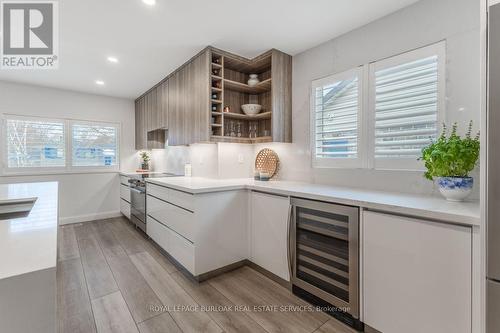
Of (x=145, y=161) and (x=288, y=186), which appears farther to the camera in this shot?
(x=145, y=161)

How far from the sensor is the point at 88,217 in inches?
172

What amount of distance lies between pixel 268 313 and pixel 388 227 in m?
1.09

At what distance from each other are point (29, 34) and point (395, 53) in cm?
336

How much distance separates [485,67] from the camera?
3.23ft

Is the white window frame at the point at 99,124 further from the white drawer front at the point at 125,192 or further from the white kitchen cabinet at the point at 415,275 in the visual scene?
the white kitchen cabinet at the point at 415,275

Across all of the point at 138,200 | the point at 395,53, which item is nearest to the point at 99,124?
the point at 138,200

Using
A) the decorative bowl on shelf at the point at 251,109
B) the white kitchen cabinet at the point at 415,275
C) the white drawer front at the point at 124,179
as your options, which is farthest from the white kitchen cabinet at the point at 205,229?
the white drawer front at the point at 124,179

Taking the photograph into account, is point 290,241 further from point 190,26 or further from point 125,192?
point 125,192

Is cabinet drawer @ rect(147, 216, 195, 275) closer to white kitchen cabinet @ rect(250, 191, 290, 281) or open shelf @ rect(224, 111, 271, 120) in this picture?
white kitchen cabinet @ rect(250, 191, 290, 281)

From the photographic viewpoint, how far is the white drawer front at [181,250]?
2225 mm

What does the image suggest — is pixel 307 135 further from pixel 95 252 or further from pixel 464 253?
pixel 95 252

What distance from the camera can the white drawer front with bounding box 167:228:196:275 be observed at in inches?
87.6

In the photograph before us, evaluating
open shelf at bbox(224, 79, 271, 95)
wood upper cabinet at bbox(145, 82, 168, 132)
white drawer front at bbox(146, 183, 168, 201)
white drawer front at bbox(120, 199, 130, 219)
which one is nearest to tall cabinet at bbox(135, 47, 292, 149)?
open shelf at bbox(224, 79, 271, 95)

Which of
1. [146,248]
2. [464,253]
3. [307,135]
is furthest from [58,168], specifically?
[464,253]
